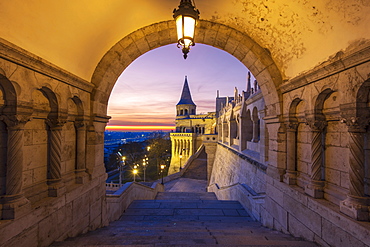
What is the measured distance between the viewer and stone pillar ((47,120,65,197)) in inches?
136

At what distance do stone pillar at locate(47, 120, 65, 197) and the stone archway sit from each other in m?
1.15

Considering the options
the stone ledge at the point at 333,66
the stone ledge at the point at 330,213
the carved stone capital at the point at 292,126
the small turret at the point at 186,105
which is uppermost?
the small turret at the point at 186,105

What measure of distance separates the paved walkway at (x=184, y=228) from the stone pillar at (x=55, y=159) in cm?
98

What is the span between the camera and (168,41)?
4895 millimetres

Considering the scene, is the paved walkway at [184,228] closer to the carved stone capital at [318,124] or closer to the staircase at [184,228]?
the staircase at [184,228]

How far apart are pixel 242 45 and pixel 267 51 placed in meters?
0.64

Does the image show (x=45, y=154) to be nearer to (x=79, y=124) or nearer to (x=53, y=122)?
(x=53, y=122)

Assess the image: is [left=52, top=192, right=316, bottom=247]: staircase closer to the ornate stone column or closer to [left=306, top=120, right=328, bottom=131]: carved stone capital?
the ornate stone column

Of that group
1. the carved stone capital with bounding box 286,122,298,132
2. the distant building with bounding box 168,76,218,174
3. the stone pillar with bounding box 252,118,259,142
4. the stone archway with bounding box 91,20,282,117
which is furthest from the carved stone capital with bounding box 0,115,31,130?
the distant building with bounding box 168,76,218,174

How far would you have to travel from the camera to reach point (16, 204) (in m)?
2.61

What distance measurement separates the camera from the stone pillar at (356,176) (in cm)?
254

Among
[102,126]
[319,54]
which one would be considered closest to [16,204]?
[102,126]

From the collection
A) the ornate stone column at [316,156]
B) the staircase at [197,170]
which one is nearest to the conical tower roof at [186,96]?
the staircase at [197,170]

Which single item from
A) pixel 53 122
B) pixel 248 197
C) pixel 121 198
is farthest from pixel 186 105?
pixel 53 122
